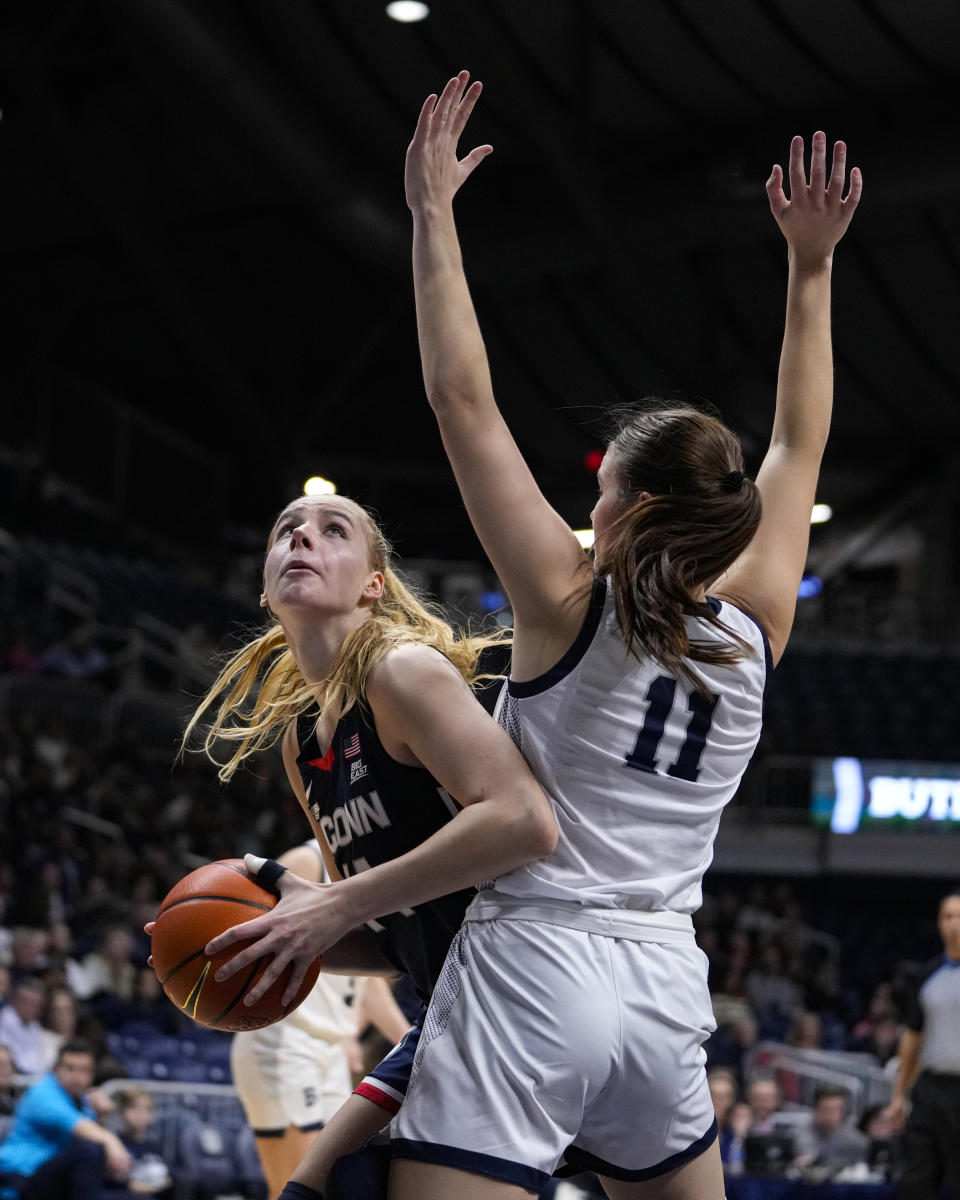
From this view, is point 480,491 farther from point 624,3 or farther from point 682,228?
point 682,228

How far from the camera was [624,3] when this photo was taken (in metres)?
15.7

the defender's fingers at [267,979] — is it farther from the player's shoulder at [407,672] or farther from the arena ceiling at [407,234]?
the arena ceiling at [407,234]

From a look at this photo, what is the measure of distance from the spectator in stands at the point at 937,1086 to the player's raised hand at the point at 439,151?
564 cm

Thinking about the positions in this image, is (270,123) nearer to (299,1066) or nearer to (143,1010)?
(143,1010)

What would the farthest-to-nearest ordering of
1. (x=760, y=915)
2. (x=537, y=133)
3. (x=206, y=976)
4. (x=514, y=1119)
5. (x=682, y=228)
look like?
1. (x=682, y=228)
2. (x=760, y=915)
3. (x=537, y=133)
4. (x=206, y=976)
5. (x=514, y=1119)

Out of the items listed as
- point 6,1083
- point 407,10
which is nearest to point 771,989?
point 6,1083

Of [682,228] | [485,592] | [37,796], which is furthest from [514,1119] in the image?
[485,592]

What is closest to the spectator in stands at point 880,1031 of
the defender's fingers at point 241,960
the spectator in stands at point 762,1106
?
the spectator in stands at point 762,1106

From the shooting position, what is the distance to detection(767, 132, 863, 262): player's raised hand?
2.82m

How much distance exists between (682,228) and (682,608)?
660 inches

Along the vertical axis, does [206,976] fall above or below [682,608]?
below

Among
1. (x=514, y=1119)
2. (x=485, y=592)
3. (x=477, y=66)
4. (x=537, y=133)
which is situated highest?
(x=477, y=66)

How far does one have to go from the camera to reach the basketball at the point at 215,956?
2332 mm

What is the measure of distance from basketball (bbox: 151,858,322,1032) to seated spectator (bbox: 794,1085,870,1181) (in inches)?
293
